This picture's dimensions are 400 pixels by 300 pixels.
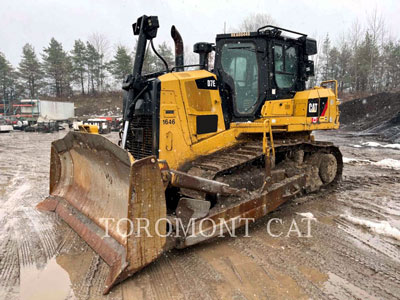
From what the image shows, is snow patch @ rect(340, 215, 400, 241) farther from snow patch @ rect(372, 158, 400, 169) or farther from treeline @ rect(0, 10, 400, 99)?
treeline @ rect(0, 10, 400, 99)

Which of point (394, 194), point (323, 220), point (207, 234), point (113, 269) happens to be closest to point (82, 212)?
point (113, 269)

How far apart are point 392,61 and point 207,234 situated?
137 feet

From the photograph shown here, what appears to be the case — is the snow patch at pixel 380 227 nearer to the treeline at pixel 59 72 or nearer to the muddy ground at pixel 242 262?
the muddy ground at pixel 242 262

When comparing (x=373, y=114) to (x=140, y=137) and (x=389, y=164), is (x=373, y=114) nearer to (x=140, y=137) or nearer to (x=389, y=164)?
(x=389, y=164)

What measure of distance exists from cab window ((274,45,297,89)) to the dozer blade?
120 inches

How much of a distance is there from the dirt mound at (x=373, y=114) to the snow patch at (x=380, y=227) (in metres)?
14.8

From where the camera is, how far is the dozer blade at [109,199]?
2713 mm

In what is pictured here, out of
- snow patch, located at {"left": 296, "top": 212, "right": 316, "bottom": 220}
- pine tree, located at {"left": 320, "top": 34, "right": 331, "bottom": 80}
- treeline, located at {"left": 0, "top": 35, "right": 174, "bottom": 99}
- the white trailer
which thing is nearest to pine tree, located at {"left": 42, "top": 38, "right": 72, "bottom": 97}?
treeline, located at {"left": 0, "top": 35, "right": 174, "bottom": 99}

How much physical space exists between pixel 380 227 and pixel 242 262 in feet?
7.08

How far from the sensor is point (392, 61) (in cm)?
3641

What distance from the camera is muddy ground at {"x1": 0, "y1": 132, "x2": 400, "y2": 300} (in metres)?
2.70

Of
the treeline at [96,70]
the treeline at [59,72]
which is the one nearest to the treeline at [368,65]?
the treeline at [96,70]

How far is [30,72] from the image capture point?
4644 centimetres

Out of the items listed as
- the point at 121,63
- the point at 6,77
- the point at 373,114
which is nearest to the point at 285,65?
the point at 373,114
